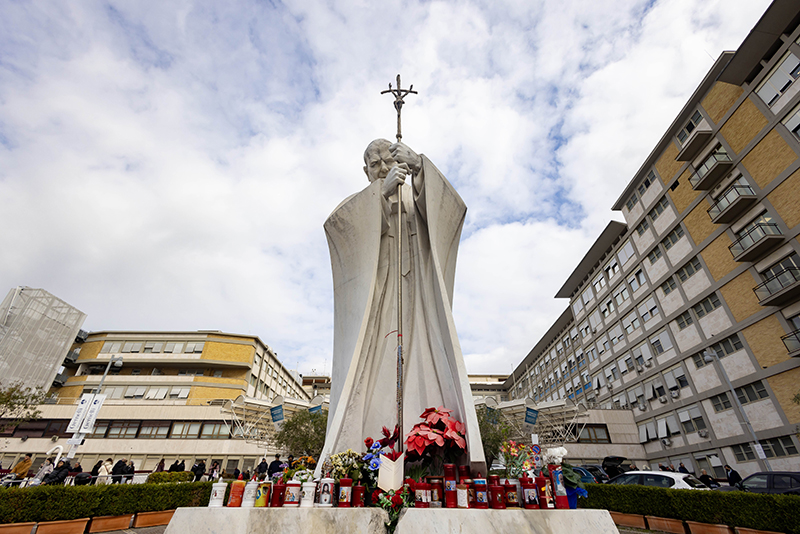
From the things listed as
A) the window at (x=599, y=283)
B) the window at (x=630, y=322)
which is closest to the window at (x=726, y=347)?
the window at (x=630, y=322)

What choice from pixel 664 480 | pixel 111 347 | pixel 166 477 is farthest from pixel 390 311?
pixel 111 347

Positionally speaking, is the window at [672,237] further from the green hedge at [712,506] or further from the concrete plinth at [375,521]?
the concrete plinth at [375,521]

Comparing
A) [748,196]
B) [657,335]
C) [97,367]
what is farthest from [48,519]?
[97,367]

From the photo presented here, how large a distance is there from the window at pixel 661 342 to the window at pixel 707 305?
3.03 m

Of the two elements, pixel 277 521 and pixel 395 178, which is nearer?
pixel 277 521

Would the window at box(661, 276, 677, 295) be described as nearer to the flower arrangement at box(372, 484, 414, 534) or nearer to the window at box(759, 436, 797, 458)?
the window at box(759, 436, 797, 458)

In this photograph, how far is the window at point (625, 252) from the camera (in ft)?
97.6

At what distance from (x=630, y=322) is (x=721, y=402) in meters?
8.93

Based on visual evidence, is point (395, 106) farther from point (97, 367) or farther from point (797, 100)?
point (97, 367)

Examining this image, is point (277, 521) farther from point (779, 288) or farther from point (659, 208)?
point (659, 208)

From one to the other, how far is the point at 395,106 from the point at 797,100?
1927 centimetres

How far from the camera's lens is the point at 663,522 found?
8242mm

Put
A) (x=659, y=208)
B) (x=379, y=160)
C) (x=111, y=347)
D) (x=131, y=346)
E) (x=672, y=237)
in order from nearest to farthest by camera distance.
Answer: (x=379, y=160)
(x=672, y=237)
(x=659, y=208)
(x=131, y=346)
(x=111, y=347)

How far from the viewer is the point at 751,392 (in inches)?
753
